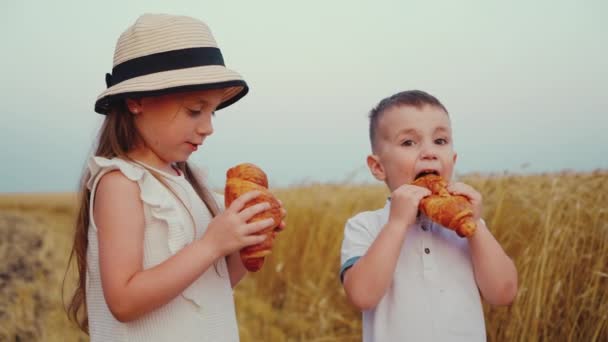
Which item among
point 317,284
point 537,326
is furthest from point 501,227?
point 317,284

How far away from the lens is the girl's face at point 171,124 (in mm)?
2234

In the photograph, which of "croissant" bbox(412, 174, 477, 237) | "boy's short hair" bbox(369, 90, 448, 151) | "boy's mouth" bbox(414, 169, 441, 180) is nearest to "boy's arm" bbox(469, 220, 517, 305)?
"croissant" bbox(412, 174, 477, 237)

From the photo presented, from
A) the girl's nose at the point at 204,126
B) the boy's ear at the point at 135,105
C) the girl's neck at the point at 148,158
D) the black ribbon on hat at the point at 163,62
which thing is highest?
the black ribbon on hat at the point at 163,62

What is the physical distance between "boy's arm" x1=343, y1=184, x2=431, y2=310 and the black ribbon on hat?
2.95 ft

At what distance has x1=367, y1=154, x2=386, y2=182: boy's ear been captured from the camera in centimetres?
254

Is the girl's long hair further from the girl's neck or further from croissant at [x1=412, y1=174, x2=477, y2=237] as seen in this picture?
croissant at [x1=412, y1=174, x2=477, y2=237]

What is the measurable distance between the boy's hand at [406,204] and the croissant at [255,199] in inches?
17.1

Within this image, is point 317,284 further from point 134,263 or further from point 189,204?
point 134,263

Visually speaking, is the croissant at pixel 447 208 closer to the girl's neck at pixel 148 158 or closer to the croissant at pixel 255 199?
the croissant at pixel 255 199

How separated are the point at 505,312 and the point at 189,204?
7.90ft

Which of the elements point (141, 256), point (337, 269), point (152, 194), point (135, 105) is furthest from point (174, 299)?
point (337, 269)

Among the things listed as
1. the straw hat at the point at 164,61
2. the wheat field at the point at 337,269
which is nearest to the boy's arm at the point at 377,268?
the straw hat at the point at 164,61

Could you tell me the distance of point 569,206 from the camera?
4297 millimetres

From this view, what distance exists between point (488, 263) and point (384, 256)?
0.42m
